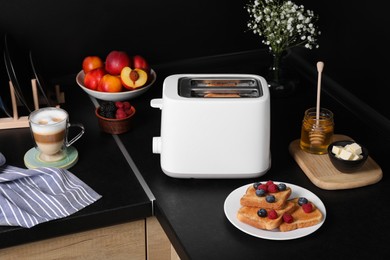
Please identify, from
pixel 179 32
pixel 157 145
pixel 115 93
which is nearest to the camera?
pixel 157 145

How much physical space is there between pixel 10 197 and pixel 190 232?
0.42 m

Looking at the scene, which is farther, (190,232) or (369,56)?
(369,56)

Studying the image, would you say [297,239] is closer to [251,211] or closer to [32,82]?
[251,211]

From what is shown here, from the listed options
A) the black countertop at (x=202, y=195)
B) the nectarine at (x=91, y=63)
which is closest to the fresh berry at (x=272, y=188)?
the black countertop at (x=202, y=195)

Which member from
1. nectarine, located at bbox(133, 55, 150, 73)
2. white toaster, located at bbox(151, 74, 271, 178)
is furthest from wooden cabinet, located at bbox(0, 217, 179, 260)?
nectarine, located at bbox(133, 55, 150, 73)

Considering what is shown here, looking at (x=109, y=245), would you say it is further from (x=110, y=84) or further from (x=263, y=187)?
(x=110, y=84)

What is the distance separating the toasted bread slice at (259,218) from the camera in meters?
1.34

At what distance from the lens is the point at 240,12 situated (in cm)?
222

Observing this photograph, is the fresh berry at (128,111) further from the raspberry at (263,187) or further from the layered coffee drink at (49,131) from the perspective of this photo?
the raspberry at (263,187)

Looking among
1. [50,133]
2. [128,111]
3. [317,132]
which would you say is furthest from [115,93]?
[317,132]

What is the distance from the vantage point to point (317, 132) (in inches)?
63.3

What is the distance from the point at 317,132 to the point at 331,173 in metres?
0.12

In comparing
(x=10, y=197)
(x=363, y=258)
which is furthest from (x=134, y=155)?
(x=363, y=258)

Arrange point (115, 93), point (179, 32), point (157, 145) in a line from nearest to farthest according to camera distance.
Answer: point (157, 145) → point (115, 93) → point (179, 32)
